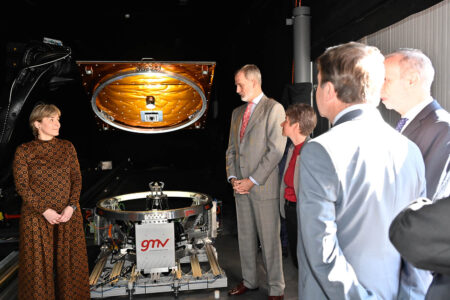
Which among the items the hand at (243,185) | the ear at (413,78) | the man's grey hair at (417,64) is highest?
the man's grey hair at (417,64)

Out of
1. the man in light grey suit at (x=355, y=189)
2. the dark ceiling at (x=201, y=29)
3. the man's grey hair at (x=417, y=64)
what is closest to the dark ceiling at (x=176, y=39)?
the dark ceiling at (x=201, y=29)

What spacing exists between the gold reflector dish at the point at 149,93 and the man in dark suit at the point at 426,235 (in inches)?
70.2

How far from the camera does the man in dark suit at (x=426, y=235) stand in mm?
596

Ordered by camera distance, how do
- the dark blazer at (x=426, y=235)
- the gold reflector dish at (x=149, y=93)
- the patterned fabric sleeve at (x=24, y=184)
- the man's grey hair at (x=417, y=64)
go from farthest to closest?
the patterned fabric sleeve at (x=24, y=184)
the gold reflector dish at (x=149, y=93)
the man's grey hair at (x=417, y=64)
the dark blazer at (x=426, y=235)

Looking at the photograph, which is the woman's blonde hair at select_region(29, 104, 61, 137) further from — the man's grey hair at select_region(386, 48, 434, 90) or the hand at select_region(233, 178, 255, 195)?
the man's grey hair at select_region(386, 48, 434, 90)

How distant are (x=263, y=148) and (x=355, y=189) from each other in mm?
1748

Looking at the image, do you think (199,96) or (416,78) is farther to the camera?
(199,96)

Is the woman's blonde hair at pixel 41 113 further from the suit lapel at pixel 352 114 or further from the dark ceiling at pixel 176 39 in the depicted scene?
the suit lapel at pixel 352 114

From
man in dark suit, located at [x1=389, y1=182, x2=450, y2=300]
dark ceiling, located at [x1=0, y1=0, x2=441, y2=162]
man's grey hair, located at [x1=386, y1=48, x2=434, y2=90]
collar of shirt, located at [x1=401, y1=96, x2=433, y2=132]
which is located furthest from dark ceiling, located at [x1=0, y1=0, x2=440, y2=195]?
man in dark suit, located at [x1=389, y1=182, x2=450, y2=300]

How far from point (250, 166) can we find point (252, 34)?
4.70m

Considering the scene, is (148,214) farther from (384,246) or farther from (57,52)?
(57,52)

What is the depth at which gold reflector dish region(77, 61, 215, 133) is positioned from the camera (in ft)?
7.41

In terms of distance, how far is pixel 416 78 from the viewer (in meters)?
1.53

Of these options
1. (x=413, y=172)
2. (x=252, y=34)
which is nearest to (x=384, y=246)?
(x=413, y=172)
